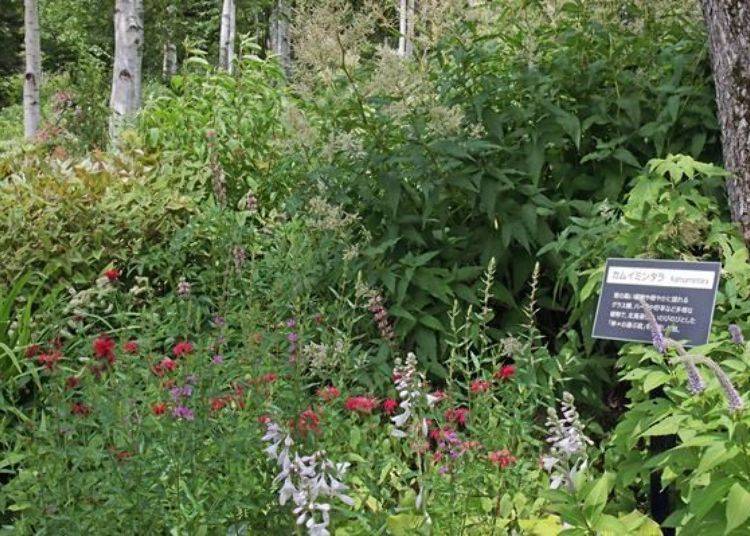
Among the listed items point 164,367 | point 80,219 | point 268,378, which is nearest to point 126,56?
point 80,219

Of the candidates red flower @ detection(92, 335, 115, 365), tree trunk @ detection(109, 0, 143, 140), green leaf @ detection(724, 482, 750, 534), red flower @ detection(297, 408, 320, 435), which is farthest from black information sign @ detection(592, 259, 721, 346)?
tree trunk @ detection(109, 0, 143, 140)

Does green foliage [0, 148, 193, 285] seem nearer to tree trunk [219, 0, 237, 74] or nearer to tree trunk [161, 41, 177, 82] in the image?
tree trunk [219, 0, 237, 74]

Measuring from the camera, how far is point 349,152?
13.2 ft

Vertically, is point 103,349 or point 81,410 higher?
point 103,349

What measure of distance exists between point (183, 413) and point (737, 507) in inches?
57.9

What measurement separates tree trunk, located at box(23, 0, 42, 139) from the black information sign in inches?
396

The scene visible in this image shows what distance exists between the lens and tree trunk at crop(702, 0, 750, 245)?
3.44 meters

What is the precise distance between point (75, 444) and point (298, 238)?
1686mm

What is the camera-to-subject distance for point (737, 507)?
174cm

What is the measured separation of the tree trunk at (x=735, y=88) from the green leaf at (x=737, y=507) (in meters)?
1.82

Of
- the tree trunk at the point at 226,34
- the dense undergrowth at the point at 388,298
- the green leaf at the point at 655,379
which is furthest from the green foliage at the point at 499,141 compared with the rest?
the tree trunk at the point at 226,34

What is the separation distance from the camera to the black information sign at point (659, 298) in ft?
8.49

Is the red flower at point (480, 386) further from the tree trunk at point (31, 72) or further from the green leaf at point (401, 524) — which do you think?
the tree trunk at point (31, 72)

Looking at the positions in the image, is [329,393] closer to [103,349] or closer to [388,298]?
[103,349]
